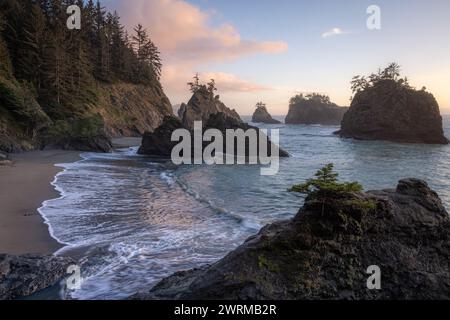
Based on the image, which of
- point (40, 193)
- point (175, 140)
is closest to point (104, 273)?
point (40, 193)

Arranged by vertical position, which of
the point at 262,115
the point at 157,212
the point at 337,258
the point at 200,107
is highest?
the point at 262,115

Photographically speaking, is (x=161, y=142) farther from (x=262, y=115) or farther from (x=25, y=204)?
(x=262, y=115)

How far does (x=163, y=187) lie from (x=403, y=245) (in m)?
17.3

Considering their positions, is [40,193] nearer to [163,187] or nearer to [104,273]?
[163,187]

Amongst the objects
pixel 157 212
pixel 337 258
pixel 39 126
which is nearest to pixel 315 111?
pixel 39 126

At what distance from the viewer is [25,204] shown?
15.1 meters

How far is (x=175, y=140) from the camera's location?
40.2 m

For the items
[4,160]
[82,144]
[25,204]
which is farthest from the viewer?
[82,144]

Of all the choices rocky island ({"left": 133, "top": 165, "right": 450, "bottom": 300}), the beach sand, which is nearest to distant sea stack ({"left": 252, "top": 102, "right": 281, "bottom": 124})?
the beach sand

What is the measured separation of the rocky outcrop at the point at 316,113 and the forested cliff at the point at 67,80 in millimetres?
89150

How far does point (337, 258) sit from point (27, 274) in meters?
6.32

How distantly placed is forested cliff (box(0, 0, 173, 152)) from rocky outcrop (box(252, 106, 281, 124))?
91.7 meters

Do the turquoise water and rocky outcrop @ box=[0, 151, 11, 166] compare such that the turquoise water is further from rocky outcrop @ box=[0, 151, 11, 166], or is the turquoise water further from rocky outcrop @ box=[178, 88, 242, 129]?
rocky outcrop @ box=[178, 88, 242, 129]

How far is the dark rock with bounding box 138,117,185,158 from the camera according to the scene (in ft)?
132
